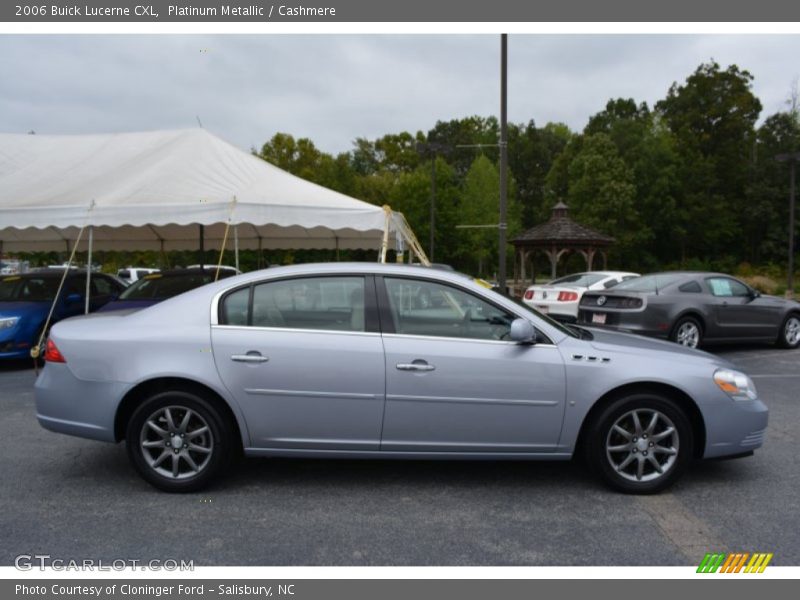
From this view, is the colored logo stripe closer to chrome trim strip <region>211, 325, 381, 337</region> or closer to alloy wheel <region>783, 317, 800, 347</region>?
chrome trim strip <region>211, 325, 381, 337</region>

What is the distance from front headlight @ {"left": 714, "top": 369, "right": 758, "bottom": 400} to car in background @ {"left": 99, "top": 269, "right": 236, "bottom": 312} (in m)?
7.59

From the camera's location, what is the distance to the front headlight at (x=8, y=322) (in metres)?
8.92

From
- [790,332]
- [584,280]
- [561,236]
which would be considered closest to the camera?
[790,332]

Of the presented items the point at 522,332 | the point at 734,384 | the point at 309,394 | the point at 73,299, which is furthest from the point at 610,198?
the point at 309,394

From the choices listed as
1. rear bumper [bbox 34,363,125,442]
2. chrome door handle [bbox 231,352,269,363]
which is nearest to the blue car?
rear bumper [bbox 34,363,125,442]

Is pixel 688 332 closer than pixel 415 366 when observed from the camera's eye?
No

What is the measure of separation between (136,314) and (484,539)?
109 inches

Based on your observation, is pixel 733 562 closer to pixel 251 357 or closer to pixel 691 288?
pixel 251 357

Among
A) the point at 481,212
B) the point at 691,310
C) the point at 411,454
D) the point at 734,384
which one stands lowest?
the point at 411,454

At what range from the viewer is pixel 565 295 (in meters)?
13.7

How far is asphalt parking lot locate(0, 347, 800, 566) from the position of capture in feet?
10.8

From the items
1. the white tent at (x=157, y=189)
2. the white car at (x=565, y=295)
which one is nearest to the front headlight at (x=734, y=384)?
the white tent at (x=157, y=189)

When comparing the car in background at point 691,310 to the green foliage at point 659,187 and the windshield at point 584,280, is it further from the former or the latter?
the green foliage at point 659,187

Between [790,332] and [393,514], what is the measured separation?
34.8 feet
